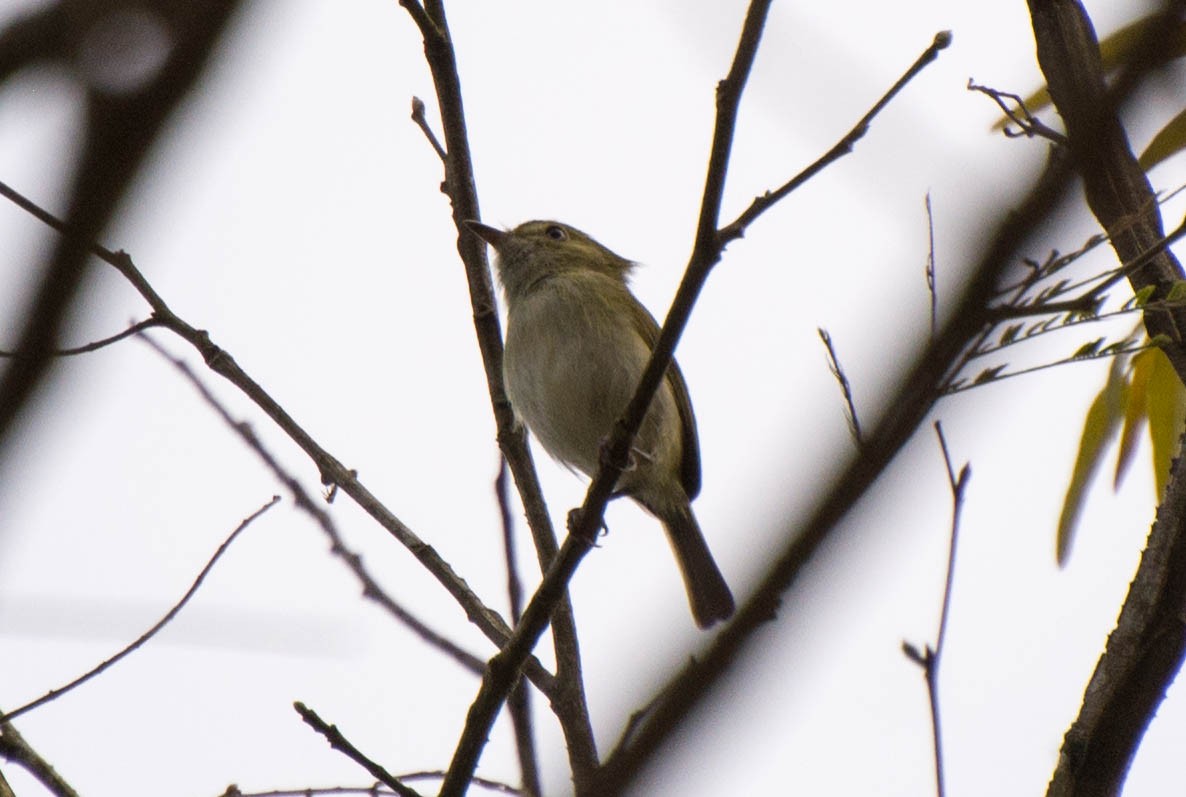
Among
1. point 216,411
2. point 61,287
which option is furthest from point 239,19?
point 216,411

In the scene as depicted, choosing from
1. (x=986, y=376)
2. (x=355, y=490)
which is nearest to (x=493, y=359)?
(x=355, y=490)

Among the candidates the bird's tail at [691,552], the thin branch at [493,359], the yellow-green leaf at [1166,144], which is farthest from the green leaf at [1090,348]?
the bird's tail at [691,552]

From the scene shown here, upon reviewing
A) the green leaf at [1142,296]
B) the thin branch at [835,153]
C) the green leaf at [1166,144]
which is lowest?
the green leaf at [1142,296]

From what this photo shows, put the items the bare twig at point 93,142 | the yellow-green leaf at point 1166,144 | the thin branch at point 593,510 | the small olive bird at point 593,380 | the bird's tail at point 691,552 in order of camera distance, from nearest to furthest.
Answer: the bare twig at point 93,142
the thin branch at point 593,510
the yellow-green leaf at point 1166,144
the small olive bird at point 593,380
the bird's tail at point 691,552

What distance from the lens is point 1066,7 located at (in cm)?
349

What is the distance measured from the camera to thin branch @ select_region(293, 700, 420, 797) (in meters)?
3.05

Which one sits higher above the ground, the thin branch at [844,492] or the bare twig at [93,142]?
the bare twig at [93,142]

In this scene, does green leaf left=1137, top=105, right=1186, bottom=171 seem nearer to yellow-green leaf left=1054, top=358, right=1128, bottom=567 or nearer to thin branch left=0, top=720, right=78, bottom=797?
yellow-green leaf left=1054, top=358, right=1128, bottom=567

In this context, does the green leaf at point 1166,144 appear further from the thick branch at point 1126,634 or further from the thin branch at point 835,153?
the thin branch at point 835,153

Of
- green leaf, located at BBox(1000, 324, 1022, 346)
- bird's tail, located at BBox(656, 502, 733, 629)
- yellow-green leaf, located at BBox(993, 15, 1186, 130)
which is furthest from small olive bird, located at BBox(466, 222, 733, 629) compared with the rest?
green leaf, located at BBox(1000, 324, 1022, 346)

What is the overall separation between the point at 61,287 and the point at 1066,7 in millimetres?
2999

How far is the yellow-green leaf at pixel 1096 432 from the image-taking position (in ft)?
12.5

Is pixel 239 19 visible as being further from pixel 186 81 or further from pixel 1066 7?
pixel 1066 7

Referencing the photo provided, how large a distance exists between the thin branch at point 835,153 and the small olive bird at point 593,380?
112 inches
